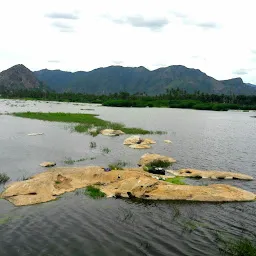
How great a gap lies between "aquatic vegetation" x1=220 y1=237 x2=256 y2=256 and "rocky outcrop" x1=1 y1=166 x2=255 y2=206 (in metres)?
7.79

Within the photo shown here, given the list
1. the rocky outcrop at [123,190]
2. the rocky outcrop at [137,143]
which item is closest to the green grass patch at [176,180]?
the rocky outcrop at [123,190]

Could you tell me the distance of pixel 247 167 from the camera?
136ft

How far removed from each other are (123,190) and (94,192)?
2.50 metres

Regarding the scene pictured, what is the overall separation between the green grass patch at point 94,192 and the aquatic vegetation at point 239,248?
11595 mm

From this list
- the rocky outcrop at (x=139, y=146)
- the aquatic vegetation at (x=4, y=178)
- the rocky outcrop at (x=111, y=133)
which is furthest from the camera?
the rocky outcrop at (x=111, y=133)

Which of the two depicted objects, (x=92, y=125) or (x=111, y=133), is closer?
(x=111, y=133)

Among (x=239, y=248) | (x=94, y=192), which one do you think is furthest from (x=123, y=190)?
(x=239, y=248)

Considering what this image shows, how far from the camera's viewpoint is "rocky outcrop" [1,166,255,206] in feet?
88.3

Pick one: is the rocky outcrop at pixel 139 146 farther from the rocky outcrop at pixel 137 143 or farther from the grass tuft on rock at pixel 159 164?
the grass tuft on rock at pixel 159 164

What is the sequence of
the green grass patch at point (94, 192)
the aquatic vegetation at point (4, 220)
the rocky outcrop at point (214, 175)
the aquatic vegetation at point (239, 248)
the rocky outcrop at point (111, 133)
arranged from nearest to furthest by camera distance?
the aquatic vegetation at point (239, 248) < the aquatic vegetation at point (4, 220) < the green grass patch at point (94, 192) < the rocky outcrop at point (214, 175) < the rocky outcrop at point (111, 133)

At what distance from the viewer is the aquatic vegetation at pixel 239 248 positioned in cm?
1759

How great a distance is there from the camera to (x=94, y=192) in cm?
2830

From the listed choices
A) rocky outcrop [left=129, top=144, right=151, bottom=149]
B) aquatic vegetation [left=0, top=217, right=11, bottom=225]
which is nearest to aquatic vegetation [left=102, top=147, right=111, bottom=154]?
rocky outcrop [left=129, top=144, right=151, bottom=149]

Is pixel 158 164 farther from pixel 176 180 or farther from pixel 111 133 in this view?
pixel 111 133
